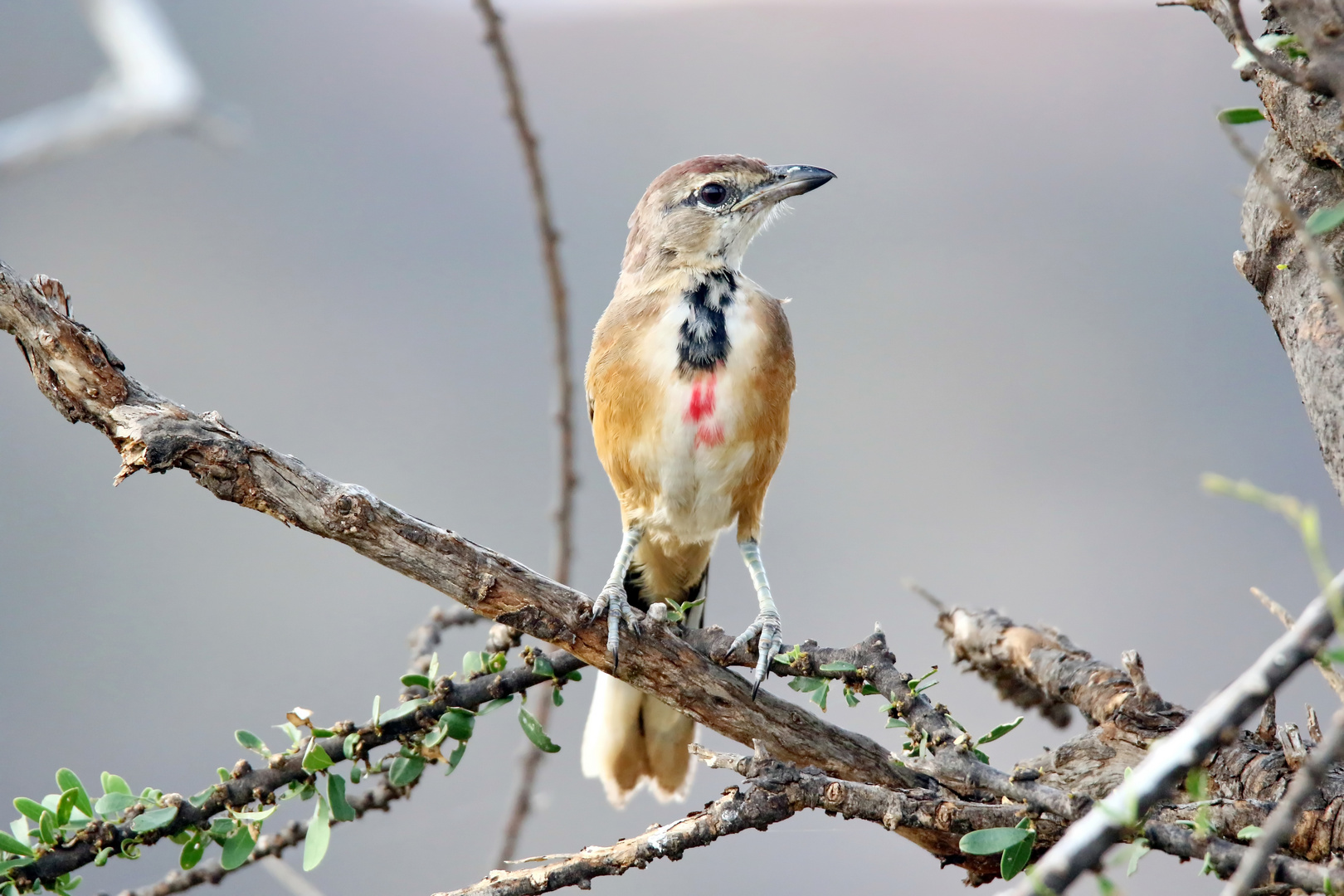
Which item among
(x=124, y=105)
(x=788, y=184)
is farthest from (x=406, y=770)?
(x=124, y=105)

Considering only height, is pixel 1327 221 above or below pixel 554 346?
below

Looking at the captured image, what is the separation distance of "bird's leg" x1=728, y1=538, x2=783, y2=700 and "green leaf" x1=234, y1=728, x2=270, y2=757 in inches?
36.6

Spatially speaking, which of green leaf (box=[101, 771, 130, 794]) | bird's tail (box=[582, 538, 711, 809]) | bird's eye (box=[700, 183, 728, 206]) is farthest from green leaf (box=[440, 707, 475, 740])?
bird's eye (box=[700, 183, 728, 206])

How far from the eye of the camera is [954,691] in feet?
18.3

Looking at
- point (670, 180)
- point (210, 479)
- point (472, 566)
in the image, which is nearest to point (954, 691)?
point (670, 180)

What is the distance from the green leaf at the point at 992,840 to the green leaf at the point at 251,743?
125 centimetres

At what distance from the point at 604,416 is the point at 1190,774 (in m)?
2.10

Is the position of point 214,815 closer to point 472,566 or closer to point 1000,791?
point 472,566

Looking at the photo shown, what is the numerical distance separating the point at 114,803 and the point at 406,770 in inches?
20.1

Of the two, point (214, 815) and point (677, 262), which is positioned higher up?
point (677, 262)

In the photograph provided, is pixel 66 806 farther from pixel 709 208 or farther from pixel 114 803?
pixel 709 208

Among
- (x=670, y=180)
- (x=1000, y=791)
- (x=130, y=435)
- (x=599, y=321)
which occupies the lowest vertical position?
(x=1000, y=791)

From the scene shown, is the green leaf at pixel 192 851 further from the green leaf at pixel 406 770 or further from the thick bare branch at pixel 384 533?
the thick bare branch at pixel 384 533

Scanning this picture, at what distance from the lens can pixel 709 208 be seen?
3342mm
